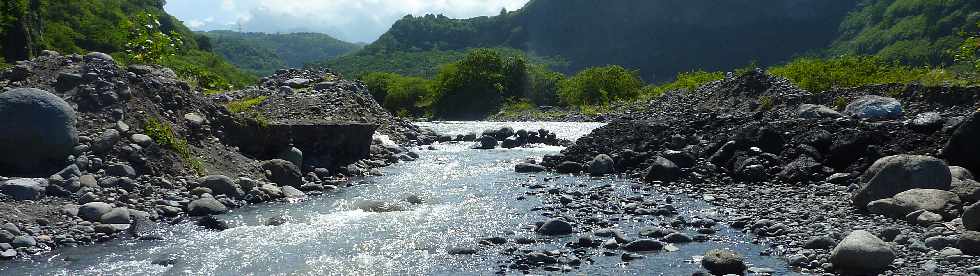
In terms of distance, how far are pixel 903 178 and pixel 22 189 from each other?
68.3 feet

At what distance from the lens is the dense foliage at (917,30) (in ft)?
429

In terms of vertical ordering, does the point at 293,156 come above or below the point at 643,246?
below

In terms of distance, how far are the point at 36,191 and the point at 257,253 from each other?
639cm

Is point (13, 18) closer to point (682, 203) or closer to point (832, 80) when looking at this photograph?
point (682, 203)

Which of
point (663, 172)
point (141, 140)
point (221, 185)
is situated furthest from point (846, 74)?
point (141, 140)

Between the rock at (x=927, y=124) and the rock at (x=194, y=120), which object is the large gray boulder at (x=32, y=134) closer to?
the rock at (x=194, y=120)

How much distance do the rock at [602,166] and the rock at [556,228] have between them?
11.7 m

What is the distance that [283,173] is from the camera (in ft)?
83.0

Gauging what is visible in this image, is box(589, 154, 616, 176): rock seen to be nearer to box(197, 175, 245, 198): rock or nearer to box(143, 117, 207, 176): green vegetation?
box(197, 175, 245, 198): rock

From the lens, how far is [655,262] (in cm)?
1477

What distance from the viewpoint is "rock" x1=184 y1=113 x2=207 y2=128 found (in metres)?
25.8

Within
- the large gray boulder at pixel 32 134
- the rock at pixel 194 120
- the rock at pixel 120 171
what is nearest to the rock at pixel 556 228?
the rock at pixel 120 171

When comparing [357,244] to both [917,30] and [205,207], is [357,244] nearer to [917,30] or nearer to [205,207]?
[205,207]

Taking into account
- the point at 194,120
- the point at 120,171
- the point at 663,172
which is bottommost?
the point at 663,172
